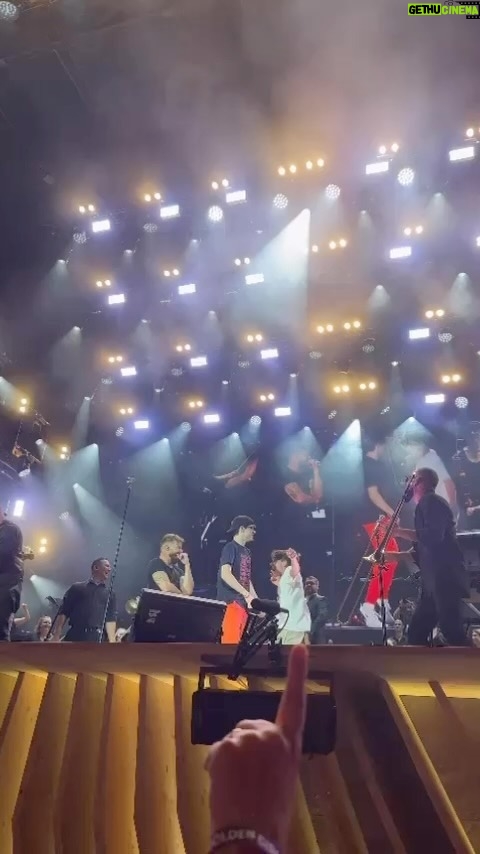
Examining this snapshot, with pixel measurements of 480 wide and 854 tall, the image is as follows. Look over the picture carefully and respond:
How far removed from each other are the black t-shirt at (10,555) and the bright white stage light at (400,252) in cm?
843

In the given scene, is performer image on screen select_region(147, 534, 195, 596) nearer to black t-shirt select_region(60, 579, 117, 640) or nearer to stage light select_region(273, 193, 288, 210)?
black t-shirt select_region(60, 579, 117, 640)

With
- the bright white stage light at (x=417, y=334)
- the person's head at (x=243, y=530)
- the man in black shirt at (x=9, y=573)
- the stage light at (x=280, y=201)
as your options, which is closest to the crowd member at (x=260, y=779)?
the man in black shirt at (x=9, y=573)

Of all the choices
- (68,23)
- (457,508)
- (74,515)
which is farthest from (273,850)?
(74,515)

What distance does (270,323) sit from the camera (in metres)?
11.6

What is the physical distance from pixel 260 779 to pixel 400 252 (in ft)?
34.0

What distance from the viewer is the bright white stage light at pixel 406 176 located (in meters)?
9.59

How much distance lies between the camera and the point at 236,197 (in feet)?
35.1

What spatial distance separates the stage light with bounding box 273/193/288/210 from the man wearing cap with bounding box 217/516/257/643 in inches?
293

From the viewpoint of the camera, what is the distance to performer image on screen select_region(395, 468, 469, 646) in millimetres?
3480

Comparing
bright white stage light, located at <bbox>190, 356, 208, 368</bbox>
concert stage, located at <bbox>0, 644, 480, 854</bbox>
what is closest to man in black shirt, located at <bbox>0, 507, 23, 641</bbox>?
concert stage, located at <bbox>0, 644, 480, 854</bbox>

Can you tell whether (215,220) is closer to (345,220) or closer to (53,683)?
(345,220)

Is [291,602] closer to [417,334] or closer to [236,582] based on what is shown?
[236,582]

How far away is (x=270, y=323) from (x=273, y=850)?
1116 cm

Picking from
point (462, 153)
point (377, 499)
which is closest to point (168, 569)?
point (377, 499)
